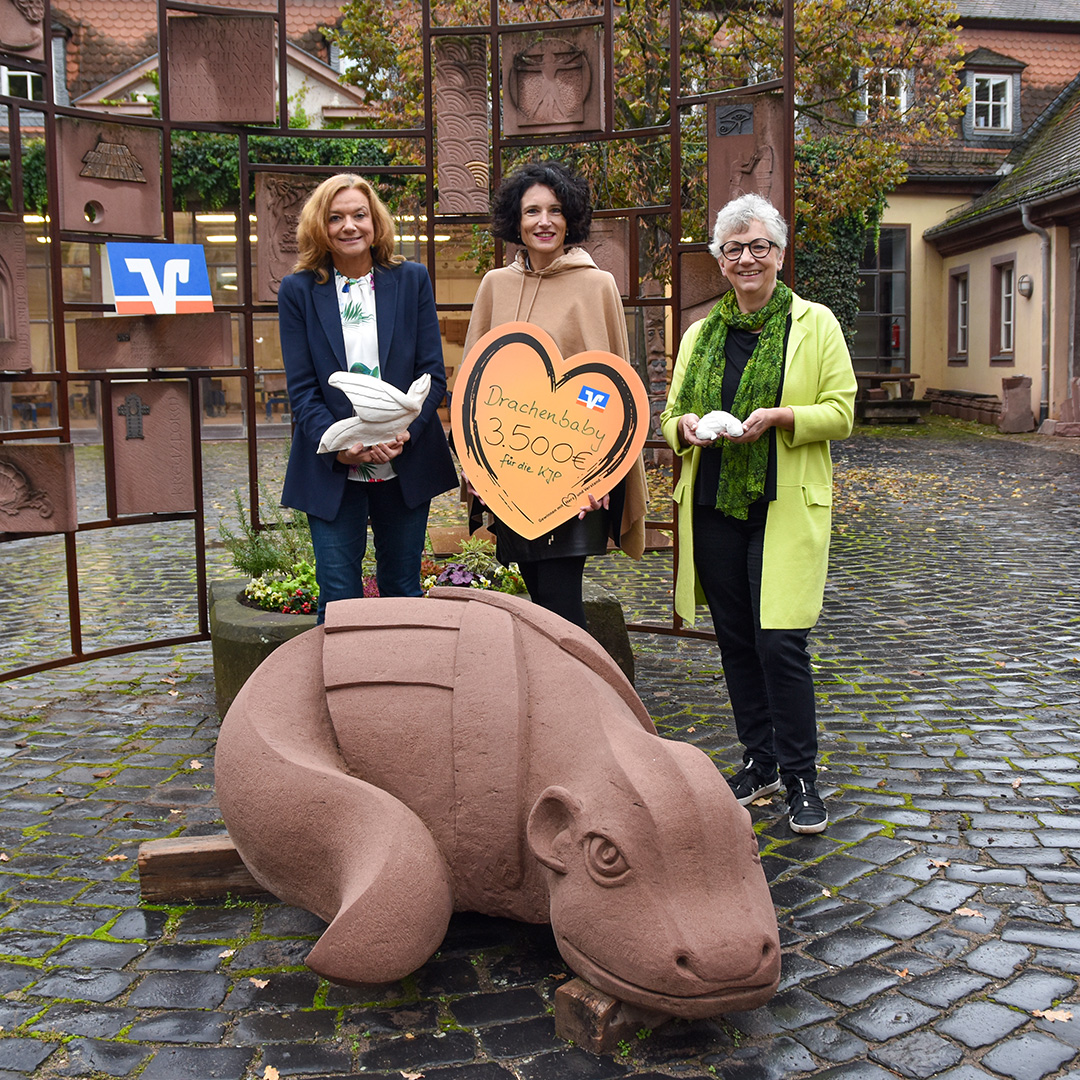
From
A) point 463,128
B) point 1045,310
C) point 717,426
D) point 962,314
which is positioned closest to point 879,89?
point 1045,310

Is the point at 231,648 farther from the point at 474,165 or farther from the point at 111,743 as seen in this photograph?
the point at 474,165

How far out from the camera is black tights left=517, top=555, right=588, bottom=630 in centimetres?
397

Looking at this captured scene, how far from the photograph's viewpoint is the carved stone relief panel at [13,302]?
5180 millimetres

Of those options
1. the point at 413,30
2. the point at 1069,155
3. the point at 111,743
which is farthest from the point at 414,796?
the point at 1069,155

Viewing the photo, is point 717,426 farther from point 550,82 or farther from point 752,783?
point 550,82

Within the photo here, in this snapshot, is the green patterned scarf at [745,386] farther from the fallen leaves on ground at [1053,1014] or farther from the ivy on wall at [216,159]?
the ivy on wall at [216,159]

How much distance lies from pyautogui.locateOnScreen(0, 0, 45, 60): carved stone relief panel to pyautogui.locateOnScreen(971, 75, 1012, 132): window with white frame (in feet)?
75.4

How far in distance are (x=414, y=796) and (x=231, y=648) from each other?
2297 mm

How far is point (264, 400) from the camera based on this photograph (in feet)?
70.6

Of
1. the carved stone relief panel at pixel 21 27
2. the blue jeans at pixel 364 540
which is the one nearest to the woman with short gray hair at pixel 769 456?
the blue jeans at pixel 364 540

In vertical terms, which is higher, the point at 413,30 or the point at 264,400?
the point at 413,30

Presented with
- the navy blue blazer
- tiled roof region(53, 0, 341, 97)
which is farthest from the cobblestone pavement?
tiled roof region(53, 0, 341, 97)

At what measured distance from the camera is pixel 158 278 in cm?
548

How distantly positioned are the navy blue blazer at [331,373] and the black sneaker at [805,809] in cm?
167
